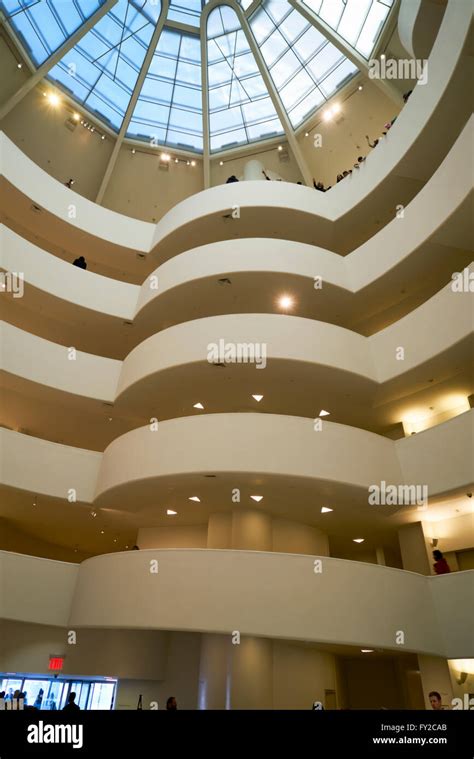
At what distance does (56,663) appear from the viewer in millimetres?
13133

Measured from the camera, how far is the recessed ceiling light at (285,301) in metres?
17.1

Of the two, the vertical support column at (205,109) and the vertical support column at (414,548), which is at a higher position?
the vertical support column at (205,109)

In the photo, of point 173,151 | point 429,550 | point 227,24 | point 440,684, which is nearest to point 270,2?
point 227,24

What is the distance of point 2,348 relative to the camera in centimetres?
1518

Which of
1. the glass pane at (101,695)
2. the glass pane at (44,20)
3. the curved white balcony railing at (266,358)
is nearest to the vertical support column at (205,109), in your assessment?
the glass pane at (44,20)

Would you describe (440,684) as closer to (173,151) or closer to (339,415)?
(339,415)

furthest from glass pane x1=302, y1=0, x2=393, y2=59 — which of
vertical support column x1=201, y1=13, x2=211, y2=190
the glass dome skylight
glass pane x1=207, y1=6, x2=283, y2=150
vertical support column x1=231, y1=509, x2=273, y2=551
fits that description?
vertical support column x1=231, y1=509, x2=273, y2=551

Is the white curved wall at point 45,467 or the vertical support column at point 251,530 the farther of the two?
the white curved wall at point 45,467

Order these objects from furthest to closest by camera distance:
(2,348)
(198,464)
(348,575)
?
(2,348), (198,464), (348,575)

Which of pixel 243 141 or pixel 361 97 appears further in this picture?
pixel 243 141

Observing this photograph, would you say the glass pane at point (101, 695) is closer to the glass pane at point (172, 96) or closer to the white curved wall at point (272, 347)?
the white curved wall at point (272, 347)

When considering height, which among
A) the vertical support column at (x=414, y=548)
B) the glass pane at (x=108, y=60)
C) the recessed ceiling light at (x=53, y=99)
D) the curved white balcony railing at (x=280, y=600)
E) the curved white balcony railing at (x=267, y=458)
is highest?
the glass pane at (x=108, y=60)

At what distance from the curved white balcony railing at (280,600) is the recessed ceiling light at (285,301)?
9211 millimetres

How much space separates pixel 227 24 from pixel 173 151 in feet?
19.6
